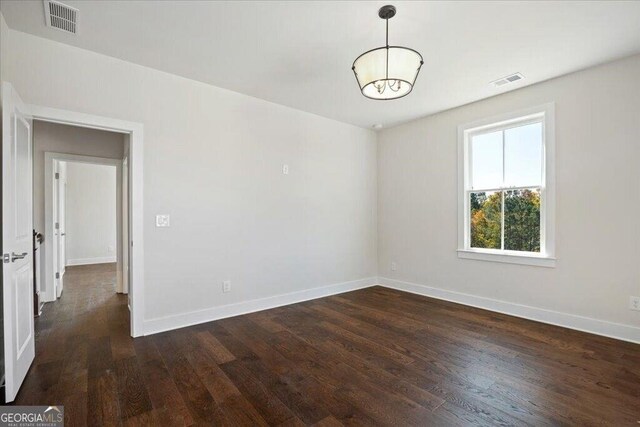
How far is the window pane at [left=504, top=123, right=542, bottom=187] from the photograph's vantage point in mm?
3580

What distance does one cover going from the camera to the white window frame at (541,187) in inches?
134

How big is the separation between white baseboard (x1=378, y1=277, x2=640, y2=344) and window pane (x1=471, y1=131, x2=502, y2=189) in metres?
1.52

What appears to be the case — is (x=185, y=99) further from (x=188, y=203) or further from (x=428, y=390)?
(x=428, y=390)

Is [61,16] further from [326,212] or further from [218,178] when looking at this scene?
[326,212]

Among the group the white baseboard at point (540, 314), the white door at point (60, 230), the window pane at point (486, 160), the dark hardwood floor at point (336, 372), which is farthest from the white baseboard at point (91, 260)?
the window pane at point (486, 160)

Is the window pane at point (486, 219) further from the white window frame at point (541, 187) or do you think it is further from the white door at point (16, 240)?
the white door at point (16, 240)

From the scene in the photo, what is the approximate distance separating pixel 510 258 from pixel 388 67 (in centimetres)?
292

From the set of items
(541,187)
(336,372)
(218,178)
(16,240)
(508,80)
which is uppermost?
(508,80)

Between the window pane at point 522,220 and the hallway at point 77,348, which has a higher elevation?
the window pane at point 522,220

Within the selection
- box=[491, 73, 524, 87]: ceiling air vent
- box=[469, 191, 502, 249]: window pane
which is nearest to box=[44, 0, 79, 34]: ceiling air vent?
box=[491, 73, 524, 87]: ceiling air vent

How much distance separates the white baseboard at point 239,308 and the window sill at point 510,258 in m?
1.76

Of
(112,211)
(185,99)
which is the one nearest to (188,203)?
(185,99)

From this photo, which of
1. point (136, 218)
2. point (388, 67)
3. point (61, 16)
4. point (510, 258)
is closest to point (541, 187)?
point (510, 258)

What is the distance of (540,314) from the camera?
3.47m
